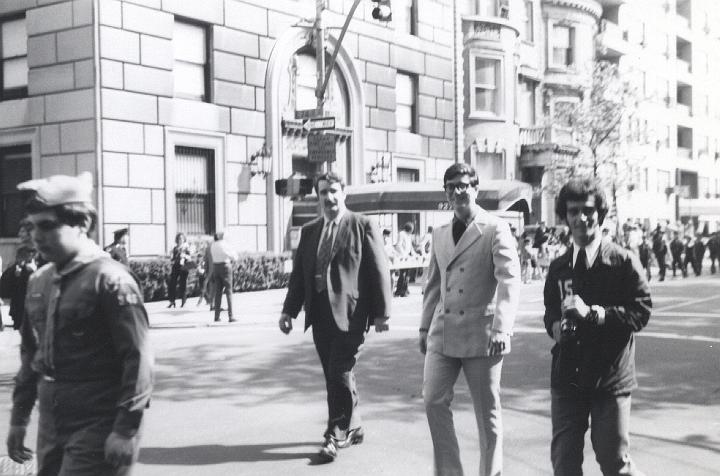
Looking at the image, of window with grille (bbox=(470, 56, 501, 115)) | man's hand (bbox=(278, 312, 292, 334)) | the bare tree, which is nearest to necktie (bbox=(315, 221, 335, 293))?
man's hand (bbox=(278, 312, 292, 334))

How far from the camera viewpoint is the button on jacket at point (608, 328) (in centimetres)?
411

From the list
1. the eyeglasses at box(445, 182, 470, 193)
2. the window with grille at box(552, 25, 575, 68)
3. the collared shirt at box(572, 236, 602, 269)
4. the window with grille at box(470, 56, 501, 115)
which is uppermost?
the window with grille at box(552, 25, 575, 68)

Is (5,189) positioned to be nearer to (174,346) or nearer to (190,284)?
(190,284)

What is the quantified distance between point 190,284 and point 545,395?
41.5 feet

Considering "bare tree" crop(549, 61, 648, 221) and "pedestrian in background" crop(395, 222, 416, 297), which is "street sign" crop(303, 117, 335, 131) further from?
"bare tree" crop(549, 61, 648, 221)

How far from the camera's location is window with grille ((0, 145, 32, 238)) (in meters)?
19.6

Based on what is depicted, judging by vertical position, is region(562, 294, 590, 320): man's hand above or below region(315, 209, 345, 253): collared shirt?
below

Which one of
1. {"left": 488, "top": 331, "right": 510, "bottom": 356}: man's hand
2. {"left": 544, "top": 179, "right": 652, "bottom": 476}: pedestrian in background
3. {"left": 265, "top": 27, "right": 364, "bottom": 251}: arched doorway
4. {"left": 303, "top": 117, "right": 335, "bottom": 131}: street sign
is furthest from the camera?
{"left": 265, "top": 27, "right": 364, "bottom": 251}: arched doorway

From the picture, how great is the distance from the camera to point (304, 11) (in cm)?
2350

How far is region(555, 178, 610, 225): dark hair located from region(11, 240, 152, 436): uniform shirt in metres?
2.17

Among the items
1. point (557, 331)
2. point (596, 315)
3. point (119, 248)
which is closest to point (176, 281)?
point (119, 248)

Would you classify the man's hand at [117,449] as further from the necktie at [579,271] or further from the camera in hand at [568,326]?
the necktie at [579,271]

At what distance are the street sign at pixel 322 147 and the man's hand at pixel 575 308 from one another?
41.9 ft

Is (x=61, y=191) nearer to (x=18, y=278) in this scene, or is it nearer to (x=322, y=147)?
(x=18, y=278)
